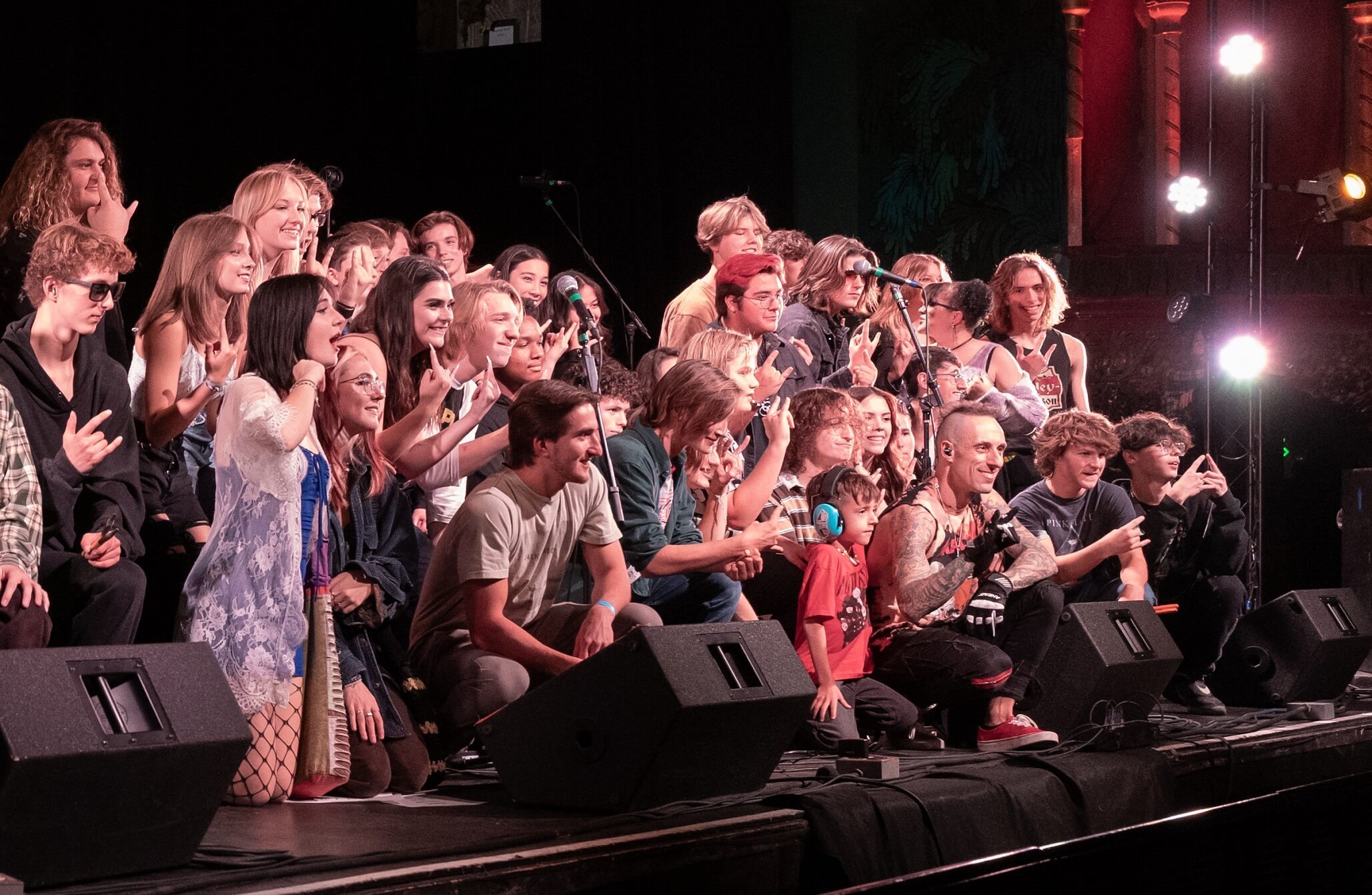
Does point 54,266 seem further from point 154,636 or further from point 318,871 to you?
point 318,871

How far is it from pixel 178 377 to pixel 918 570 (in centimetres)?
204

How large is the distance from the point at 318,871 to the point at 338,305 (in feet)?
8.09

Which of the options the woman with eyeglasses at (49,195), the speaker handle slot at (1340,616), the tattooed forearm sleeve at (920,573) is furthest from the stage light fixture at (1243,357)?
the woman with eyeglasses at (49,195)

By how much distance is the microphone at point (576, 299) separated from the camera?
457cm

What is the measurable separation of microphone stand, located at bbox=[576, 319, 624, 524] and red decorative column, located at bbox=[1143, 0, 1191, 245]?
556 cm

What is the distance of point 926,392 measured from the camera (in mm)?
5590

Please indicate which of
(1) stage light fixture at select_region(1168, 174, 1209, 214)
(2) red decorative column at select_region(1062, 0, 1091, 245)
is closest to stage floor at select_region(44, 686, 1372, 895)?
(1) stage light fixture at select_region(1168, 174, 1209, 214)

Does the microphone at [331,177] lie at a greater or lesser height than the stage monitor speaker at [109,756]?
greater

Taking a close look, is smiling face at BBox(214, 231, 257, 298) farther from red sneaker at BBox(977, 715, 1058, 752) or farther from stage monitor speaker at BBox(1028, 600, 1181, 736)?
stage monitor speaker at BBox(1028, 600, 1181, 736)

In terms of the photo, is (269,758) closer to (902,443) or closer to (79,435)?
(79,435)

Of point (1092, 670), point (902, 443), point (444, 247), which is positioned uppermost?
point (444, 247)

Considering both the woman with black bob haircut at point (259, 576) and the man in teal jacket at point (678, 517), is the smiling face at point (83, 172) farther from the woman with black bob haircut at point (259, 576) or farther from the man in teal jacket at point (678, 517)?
the man in teal jacket at point (678, 517)

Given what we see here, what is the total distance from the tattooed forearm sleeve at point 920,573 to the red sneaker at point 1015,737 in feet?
1.22

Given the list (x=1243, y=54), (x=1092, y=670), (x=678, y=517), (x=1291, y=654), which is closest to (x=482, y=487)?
(x=678, y=517)
